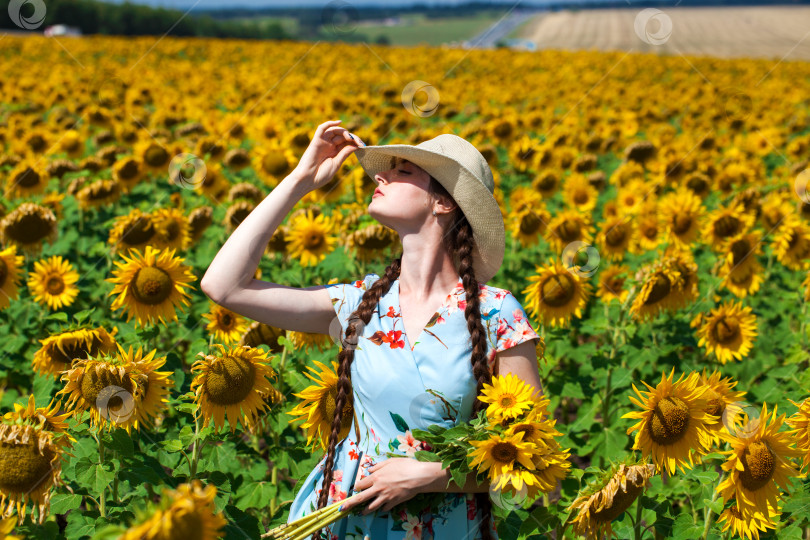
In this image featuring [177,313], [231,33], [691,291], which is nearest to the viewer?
[177,313]

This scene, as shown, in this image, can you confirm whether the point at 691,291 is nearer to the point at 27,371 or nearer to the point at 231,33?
the point at 27,371

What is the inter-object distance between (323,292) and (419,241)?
0.38 m

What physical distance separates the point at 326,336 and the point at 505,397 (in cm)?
149

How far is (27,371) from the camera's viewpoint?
4168mm

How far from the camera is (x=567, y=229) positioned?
5.15m

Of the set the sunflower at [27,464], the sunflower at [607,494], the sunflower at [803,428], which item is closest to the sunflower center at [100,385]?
the sunflower at [27,464]

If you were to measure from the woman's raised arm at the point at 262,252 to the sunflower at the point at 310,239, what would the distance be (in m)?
1.89

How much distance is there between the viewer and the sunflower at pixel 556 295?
12.8 ft

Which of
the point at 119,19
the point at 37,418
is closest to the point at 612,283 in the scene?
the point at 37,418

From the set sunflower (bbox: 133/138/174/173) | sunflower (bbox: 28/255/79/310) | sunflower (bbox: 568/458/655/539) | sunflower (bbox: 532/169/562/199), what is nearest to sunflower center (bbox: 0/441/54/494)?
sunflower (bbox: 568/458/655/539)

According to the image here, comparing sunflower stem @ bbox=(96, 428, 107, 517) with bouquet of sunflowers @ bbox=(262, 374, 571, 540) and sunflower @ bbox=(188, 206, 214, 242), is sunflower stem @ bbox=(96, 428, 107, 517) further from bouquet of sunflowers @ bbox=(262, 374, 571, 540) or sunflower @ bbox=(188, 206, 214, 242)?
sunflower @ bbox=(188, 206, 214, 242)

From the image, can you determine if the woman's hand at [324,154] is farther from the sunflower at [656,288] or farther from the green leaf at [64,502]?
the sunflower at [656,288]

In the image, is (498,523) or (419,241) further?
(498,523)

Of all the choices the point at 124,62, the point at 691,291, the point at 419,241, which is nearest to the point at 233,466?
the point at 419,241
